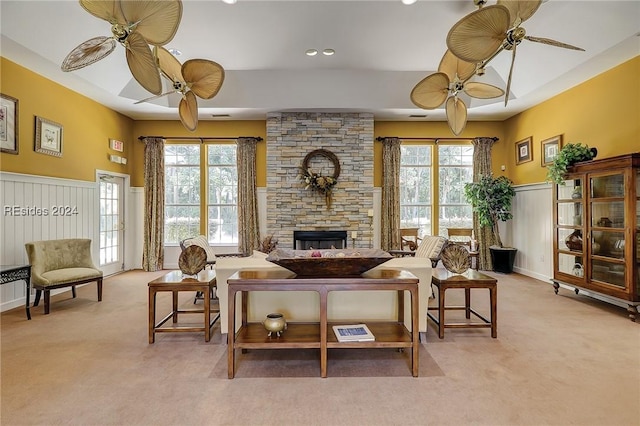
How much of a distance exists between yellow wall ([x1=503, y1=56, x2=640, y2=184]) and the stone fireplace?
3.08 meters

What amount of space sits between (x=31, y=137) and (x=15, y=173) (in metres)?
0.61

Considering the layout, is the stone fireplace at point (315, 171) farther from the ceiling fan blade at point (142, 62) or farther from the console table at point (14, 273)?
the ceiling fan blade at point (142, 62)

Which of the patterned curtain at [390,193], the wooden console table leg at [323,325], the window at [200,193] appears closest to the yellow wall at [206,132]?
the window at [200,193]

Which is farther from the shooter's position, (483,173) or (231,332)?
(483,173)

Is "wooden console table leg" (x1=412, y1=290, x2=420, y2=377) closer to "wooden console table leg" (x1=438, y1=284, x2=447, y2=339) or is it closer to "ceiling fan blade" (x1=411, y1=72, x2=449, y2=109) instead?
"wooden console table leg" (x1=438, y1=284, x2=447, y2=339)

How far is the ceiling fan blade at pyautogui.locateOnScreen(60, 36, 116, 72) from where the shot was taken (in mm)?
2328

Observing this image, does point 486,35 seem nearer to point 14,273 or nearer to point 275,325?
point 275,325

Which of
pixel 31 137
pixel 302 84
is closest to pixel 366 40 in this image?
pixel 302 84

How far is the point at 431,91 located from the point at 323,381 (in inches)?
110

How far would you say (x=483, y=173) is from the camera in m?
7.05

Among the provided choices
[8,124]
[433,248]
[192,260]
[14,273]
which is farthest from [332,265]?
[8,124]

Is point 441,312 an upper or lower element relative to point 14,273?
lower

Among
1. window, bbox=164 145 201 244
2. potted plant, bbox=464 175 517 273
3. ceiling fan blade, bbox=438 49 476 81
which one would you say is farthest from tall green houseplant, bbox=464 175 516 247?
window, bbox=164 145 201 244

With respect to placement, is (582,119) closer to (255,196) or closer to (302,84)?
(302,84)
